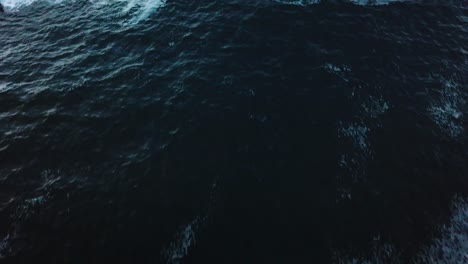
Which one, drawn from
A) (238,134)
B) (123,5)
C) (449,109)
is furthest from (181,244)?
(123,5)

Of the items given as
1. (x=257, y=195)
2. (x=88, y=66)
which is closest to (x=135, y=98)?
(x=88, y=66)

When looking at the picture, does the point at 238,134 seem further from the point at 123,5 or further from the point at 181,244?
the point at 123,5

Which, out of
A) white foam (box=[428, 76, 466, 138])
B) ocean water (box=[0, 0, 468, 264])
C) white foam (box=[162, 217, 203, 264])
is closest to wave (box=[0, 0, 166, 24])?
ocean water (box=[0, 0, 468, 264])

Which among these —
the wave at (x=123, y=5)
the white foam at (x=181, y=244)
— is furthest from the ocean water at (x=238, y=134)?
the wave at (x=123, y=5)

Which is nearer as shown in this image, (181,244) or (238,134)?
(181,244)

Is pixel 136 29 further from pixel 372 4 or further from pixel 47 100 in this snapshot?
pixel 372 4

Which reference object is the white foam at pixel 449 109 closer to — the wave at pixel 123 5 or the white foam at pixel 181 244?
the white foam at pixel 181 244

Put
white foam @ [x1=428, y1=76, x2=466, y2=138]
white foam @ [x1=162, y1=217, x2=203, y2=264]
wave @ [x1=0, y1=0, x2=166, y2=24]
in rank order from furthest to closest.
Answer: wave @ [x1=0, y1=0, x2=166, y2=24] < white foam @ [x1=428, y1=76, x2=466, y2=138] < white foam @ [x1=162, y1=217, x2=203, y2=264]

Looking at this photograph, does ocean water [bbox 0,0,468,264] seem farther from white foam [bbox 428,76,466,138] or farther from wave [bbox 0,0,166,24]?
wave [bbox 0,0,166,24]
